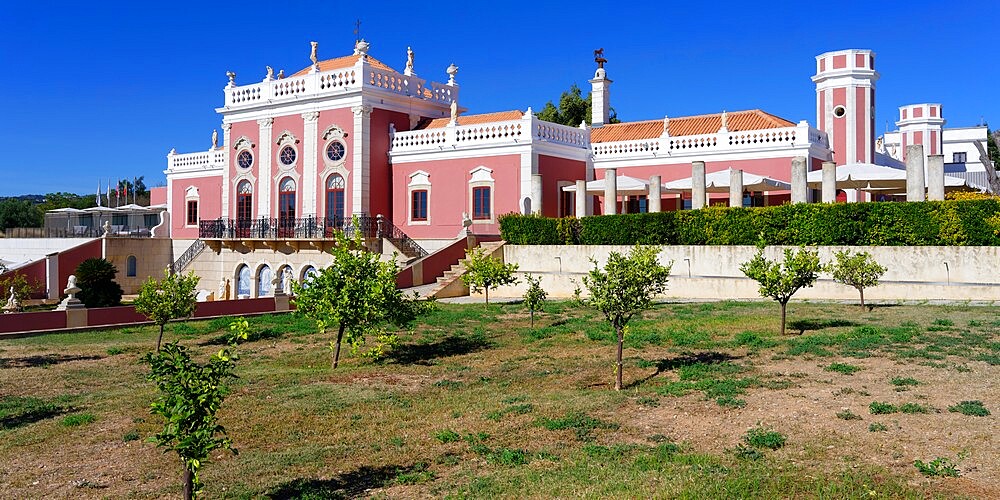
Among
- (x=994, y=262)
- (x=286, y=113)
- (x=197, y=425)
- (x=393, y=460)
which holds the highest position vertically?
(x=286, y=113)

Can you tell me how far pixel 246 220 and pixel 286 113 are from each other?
471 cm

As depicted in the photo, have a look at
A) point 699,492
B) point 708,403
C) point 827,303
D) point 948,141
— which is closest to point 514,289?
point 827,303

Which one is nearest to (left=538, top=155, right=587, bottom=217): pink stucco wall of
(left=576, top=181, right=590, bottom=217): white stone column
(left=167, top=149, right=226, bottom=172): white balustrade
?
(left=576, top=181, right=590, bottom=217): white stone column

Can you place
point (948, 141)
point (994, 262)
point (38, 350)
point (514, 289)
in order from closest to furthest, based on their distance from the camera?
point (38, 350) < point (994, 262) < point (514, 289) < point (948, 141)

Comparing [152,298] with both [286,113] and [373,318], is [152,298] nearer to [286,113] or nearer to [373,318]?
[373,318]

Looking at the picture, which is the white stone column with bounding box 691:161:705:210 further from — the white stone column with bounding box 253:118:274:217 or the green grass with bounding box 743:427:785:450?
the white stone column with bounding box 253:118:274:217

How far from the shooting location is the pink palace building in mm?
29500

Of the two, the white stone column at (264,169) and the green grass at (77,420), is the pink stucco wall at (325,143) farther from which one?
the green grass at (77,420)

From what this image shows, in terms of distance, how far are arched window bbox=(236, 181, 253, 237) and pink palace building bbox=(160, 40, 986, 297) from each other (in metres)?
0.06

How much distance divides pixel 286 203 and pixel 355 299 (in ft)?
67.5

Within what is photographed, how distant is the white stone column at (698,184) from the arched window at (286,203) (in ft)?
53.4

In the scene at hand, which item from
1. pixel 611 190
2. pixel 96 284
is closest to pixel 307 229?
pixel 96 284

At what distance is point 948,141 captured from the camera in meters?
64.1

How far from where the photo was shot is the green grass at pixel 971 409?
977cm
